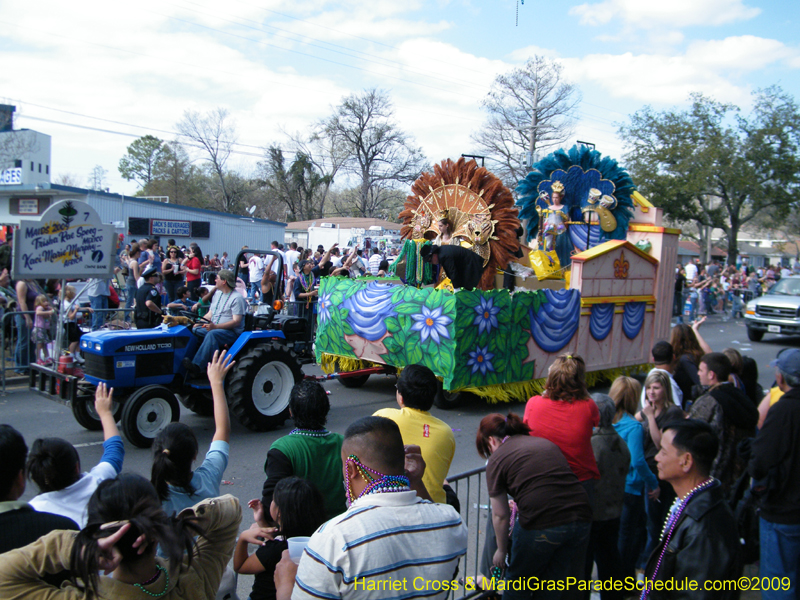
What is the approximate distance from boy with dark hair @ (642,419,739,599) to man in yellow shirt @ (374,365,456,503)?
1040 mm

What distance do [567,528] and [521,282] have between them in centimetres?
764

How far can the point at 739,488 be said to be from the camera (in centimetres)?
408

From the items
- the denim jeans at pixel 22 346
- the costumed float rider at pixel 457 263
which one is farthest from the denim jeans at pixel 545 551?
the denim jeans at pixel 22 346

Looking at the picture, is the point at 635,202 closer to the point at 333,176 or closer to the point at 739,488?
the point at 739,488

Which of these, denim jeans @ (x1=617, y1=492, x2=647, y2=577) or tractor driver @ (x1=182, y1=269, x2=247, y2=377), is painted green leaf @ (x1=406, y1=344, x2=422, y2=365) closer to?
tractor driver @ (x1=182, y1=269, x2=247, y2=377)

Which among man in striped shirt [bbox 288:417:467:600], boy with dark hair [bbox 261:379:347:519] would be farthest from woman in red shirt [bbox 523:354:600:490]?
man in striped shirt [bbox 288:417:467:600]

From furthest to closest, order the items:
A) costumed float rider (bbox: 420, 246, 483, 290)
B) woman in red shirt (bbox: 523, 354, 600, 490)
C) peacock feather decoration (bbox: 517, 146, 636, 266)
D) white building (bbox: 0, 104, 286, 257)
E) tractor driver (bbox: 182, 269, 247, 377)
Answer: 1. white building (bbox: 0, 104, 286, 257)
2. peacock feather decoration (bbox: 517, 146, 636, 266)
3. costumed float rider (bbox: 420, 246, 483, 290)
4. tractor driver (bbox: 182, 269, 247, 377)
5. woman in red shirt (bbox: 523, 354, 600, 490)

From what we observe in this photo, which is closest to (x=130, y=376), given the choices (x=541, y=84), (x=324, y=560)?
(x=324, y=560)

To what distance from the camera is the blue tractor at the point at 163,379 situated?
259 inches

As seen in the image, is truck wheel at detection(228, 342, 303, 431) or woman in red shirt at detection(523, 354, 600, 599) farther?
truck wheel at detection(228, 342, 303, 431)

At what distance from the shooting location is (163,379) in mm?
7008

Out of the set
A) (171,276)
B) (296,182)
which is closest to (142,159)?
(296,182)

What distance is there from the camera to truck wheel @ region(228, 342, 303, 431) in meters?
7.24

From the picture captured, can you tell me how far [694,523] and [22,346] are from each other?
33.4ft
